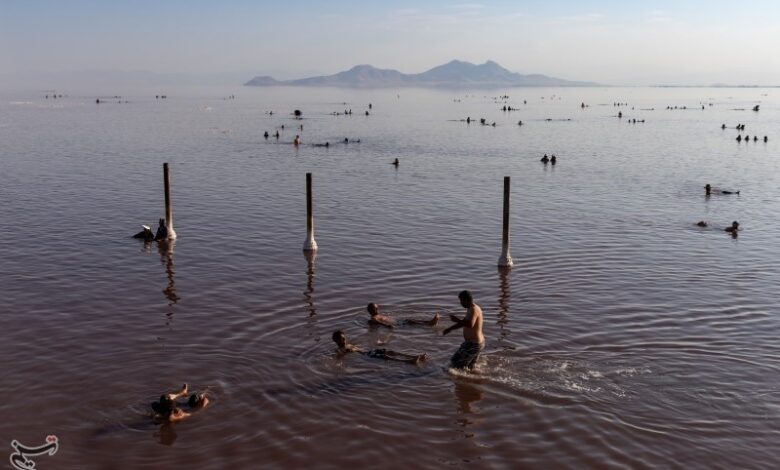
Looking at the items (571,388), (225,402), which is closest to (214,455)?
(225,402)

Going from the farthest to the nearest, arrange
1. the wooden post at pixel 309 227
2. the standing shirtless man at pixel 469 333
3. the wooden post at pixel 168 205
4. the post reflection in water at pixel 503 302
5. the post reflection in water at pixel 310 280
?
the wooden post at pixel 168 205, the wooden post at pixel 309 227, the post reflection in water at pixel 310 280, the post reflection in water at pixel 503 302, the standing shirtless man at pixel 469 333

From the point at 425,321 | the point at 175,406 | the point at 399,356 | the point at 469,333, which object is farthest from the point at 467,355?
the point at 175,406

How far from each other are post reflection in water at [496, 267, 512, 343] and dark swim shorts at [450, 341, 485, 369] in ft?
9.78

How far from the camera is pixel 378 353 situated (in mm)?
19062

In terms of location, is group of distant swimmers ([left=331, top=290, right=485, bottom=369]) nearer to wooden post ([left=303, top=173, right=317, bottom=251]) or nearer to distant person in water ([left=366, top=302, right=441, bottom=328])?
distant person in water ([left=366, top=302, right=441, bottom=328])

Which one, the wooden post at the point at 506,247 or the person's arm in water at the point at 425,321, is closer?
the person's arm in water at the point at 425,321

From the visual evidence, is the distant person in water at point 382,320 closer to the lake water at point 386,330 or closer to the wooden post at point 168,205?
the lake water at point 386,330

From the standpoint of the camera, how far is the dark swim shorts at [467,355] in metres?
17.6

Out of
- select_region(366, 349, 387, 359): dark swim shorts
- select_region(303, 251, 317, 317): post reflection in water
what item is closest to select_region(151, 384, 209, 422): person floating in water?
select_region(366, 349, 387, 359): dark swim shorts

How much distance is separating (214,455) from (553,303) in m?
13.0

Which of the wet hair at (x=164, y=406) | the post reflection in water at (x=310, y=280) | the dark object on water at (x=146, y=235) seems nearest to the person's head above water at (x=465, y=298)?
the wet hair at (x=164, y=406)

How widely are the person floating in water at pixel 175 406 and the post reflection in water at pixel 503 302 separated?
860 centimetres

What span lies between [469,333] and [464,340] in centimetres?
145

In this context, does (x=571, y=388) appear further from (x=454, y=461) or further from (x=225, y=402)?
(x=225, y=402)
